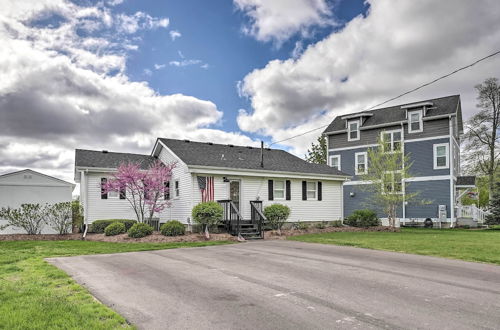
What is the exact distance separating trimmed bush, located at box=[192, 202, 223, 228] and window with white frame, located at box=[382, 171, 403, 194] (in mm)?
10643

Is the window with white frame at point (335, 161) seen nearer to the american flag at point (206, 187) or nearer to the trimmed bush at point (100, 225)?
the american flag at point (206, 187)

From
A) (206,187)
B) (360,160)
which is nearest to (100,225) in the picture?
(206,187)

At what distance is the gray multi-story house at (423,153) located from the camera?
26812mm

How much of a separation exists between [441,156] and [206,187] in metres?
17.3

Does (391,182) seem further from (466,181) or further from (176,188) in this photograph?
(176,188)

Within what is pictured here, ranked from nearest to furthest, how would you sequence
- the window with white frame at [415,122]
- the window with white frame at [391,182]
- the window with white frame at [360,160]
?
the window with white frame at [391,182] → the window with white frame at [415,122] → the window with white frame at [360,160]

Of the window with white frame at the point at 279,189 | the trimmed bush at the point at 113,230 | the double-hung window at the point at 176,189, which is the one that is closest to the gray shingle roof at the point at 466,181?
the window with white frame at the point at 279,189

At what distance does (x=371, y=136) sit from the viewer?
3077 centimetres

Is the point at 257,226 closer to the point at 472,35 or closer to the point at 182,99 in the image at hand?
the point at 182,99

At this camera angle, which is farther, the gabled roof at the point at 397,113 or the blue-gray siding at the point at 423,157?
the blue-gray siding at the point at 423,157

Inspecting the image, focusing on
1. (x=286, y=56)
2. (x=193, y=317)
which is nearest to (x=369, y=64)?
(x=286, y=56)

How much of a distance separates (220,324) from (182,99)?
19.4 metres

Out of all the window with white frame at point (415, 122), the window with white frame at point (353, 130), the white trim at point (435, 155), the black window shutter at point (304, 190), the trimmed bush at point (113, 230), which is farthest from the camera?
the window with white frame at point (353, 130)

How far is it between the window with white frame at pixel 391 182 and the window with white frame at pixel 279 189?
20.2 ft
